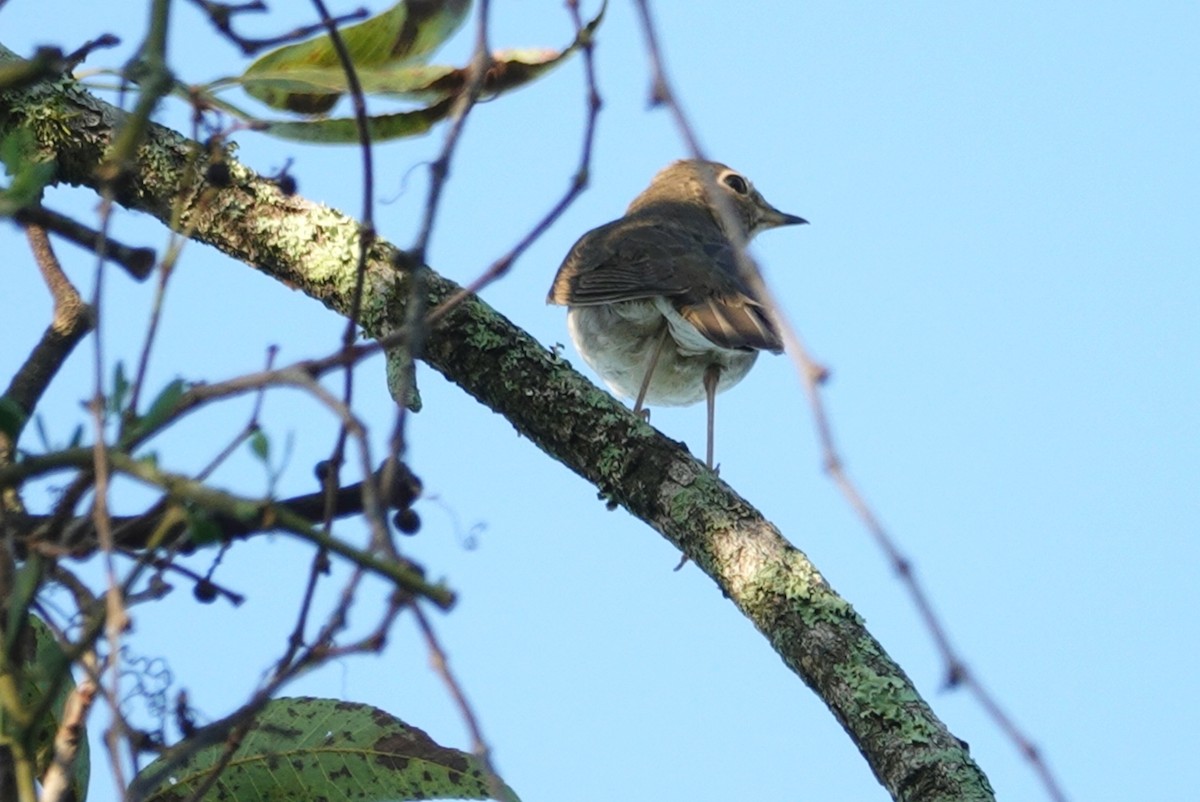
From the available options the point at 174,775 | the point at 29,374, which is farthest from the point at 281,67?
the point at 174,775

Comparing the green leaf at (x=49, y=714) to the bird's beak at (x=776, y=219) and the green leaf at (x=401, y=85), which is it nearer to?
the green leaf at (x=401, y=85)

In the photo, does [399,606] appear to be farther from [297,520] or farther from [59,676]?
[59,676]

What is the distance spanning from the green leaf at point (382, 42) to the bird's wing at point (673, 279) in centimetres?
377

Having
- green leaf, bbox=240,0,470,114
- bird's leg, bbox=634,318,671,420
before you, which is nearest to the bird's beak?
bird's leg, bbox=634,318,671,420

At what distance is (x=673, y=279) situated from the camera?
285 inches

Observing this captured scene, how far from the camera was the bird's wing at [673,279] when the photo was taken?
6707mm

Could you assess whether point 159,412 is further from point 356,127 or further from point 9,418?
point 356,127

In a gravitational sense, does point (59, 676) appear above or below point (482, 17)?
below

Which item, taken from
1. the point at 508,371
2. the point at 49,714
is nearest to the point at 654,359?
the point at 508,371

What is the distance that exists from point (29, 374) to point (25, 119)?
198 cm

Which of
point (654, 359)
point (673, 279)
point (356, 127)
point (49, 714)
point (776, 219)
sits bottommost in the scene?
point (49, 714)

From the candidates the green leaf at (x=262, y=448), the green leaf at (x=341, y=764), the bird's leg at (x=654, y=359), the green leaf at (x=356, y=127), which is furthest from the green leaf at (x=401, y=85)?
the bird's leg at (x=654, y=359)

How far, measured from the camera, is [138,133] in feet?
4.78

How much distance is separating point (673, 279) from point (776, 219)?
2599 mm
